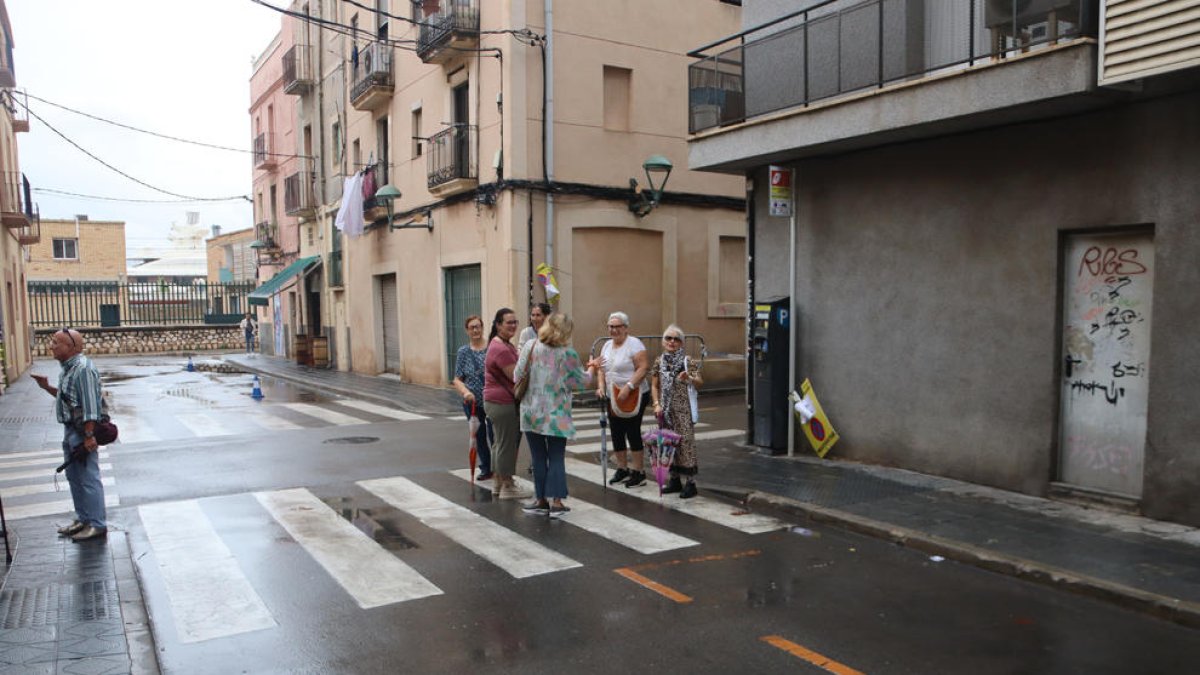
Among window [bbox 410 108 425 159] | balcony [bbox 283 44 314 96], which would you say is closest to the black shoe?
window [bbox 410 108 425 159]

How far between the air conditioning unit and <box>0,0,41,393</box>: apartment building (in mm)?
20919

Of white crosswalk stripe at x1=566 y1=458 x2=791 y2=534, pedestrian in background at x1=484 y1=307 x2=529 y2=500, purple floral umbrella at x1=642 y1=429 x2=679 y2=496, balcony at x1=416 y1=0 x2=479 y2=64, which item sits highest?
balcony at x1=416 y1=0 x2=479 y2=64

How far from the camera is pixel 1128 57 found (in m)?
6.45

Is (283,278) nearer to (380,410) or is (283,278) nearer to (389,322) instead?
(389,322)

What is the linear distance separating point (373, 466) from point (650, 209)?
9809mm

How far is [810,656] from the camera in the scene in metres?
4.50

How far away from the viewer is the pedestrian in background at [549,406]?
759cm

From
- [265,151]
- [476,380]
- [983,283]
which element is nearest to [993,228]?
[983,283]

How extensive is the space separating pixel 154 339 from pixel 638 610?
125 feet

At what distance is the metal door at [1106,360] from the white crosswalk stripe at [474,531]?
191 inches

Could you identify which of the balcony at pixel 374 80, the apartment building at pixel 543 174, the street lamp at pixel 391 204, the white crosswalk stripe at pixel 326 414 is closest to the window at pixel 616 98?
the apartment building at pixel 543 174

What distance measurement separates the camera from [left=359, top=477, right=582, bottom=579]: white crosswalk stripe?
613 centimetres

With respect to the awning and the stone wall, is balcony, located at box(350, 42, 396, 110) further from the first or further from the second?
the stone wall

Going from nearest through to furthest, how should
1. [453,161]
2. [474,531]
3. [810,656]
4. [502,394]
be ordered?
[810,656], [474,531], [502,394], [453,161]
